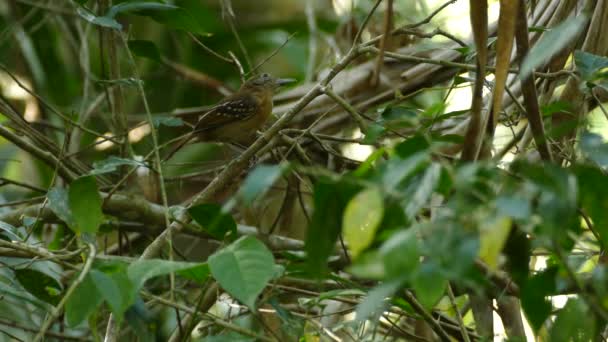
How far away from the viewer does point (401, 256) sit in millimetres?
1102

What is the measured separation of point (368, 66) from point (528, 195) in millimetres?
3043

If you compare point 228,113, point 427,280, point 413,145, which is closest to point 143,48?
point 228,113

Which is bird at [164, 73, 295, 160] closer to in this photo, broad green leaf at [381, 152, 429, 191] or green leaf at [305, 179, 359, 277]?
green leaf at [305, 179, 359, 277]

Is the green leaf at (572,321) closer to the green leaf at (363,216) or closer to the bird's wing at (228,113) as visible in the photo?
the green leaf at (363,216)

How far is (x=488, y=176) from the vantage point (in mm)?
1197

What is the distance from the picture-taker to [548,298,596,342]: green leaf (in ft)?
4.73

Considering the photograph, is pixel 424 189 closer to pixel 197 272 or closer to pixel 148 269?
pixel 148 269

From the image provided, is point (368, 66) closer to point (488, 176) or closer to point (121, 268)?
point (121, 268)

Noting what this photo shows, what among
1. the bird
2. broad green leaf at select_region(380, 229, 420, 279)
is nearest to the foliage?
broad green leaf at select_region(380, 229, 420, 279)

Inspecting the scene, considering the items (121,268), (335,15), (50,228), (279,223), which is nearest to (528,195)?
(121,268)

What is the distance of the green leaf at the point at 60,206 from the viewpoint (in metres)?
2.40

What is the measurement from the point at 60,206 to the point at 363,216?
4.85ft

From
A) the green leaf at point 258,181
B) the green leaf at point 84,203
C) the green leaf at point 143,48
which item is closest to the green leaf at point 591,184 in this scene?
the green leaf at point 258,181

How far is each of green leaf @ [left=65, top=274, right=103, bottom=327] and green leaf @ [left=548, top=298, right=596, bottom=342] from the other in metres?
0.88
